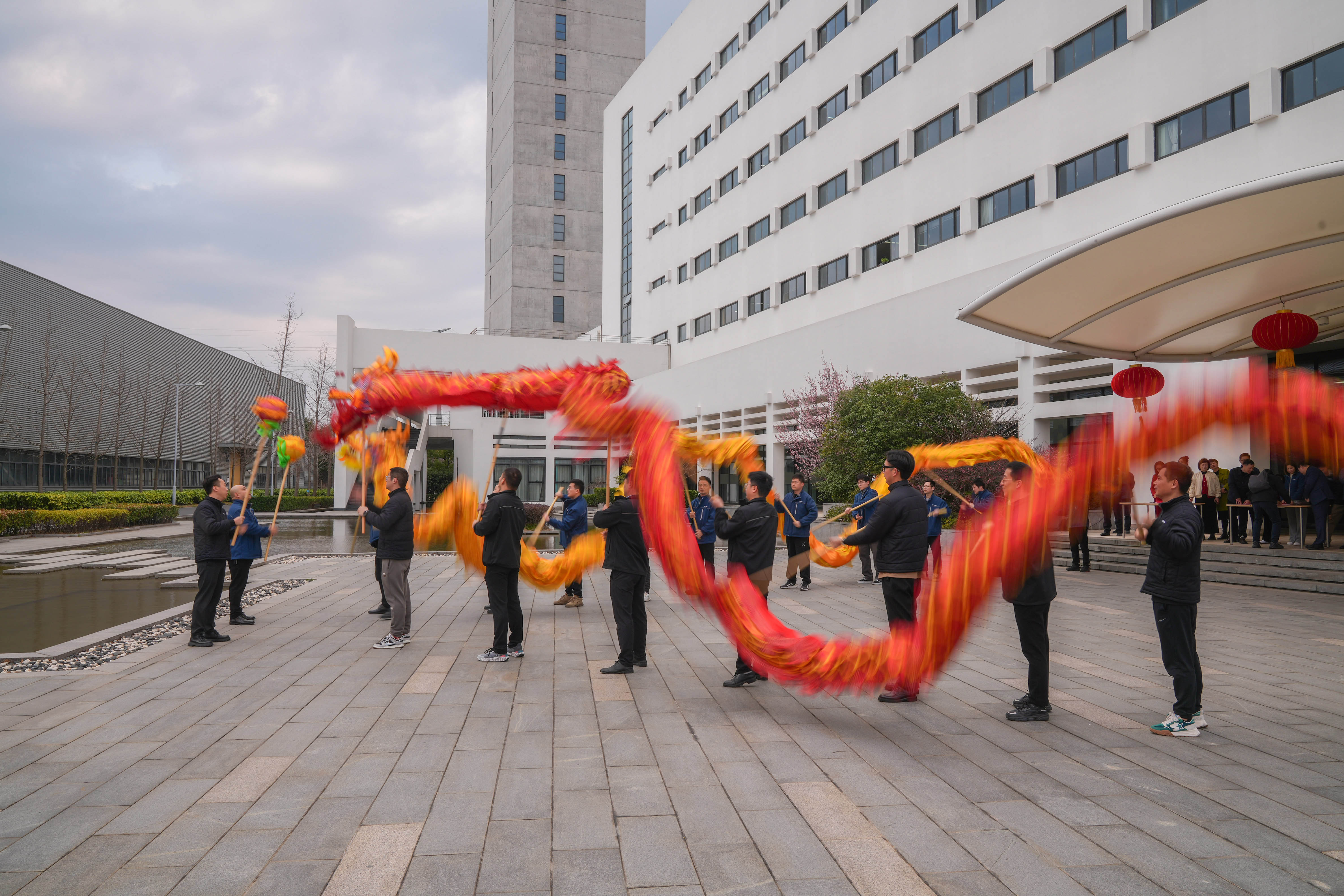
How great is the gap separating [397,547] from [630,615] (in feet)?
8.16

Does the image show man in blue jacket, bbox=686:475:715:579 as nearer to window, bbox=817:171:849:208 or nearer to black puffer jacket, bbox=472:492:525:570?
black puffer jacket, bbox=472:492:525:570

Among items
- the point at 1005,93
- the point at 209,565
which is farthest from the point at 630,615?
the point at 1005,93

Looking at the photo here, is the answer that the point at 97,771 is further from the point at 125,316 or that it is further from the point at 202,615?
the point at 125,316

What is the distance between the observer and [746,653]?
18.4 feet

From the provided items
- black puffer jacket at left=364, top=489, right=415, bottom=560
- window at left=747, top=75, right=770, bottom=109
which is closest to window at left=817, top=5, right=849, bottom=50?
window at left=747, top=75, right=770, bottom=109

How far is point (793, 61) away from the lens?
2972cm

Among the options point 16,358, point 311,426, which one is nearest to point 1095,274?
point 311,426

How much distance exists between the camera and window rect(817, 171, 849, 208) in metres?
26.5

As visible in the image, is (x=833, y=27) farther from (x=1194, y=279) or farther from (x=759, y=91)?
(x=1194, y=279)

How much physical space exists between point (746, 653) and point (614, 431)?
2.23 metres

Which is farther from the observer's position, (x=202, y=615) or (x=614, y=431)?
(x=202, y=615)

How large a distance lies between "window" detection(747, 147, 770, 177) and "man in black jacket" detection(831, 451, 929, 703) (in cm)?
2814

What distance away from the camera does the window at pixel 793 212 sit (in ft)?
94.5

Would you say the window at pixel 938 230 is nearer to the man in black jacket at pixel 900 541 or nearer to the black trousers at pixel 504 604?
the man in black jacket at pixel 900 541
